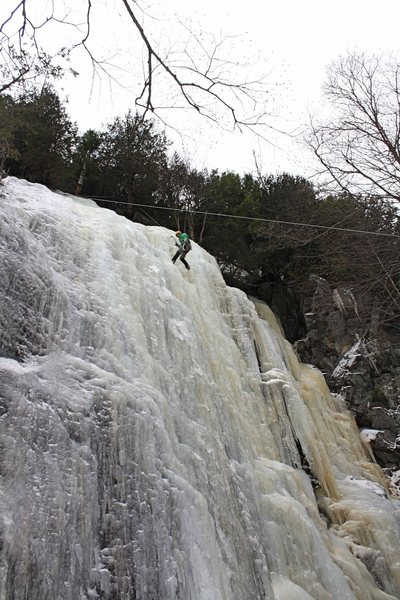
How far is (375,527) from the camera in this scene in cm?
670

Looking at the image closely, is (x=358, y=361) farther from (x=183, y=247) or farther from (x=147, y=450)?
(x=147, y=450)

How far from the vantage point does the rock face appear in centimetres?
1001

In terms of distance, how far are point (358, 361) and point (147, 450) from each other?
26.3 ft

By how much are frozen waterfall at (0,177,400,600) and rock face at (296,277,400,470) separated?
5.12 feet

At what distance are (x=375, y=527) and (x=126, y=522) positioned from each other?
14.6ft

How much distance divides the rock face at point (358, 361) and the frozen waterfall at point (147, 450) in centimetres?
156

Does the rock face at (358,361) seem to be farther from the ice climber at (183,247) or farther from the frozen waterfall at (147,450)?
the ice climber at (183,247)

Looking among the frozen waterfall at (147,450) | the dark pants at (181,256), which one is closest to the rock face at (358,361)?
the frozen waterfall at (147,450)

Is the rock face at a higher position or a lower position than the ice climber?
lower

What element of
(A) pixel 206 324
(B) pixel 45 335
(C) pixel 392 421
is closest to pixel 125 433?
(B) pixel 45 335

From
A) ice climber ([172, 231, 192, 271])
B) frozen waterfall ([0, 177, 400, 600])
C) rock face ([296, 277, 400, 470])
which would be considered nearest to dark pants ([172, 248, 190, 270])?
ice climber ([172, 231, 192, 271])

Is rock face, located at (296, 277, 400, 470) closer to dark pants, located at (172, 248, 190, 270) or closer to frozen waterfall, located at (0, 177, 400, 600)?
frozen waterfall, located at (0, 177, 400, 600)

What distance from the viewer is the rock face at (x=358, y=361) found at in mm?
10008

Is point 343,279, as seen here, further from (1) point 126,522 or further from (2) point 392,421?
(1) point 126,522
